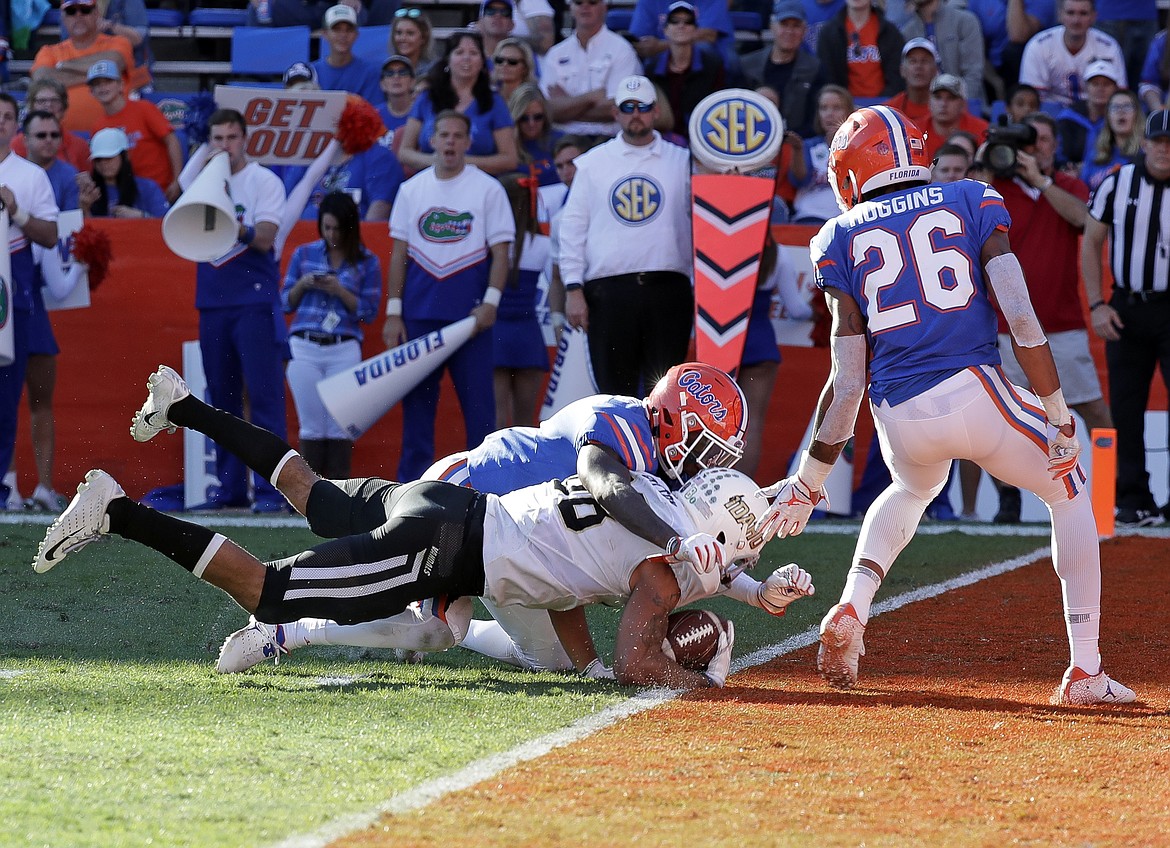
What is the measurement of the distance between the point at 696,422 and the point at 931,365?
0.71 metres

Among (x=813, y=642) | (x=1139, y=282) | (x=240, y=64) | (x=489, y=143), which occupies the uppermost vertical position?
(x=240, y=64)

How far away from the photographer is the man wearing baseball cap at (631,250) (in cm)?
852

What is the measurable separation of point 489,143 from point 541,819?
7.54 m

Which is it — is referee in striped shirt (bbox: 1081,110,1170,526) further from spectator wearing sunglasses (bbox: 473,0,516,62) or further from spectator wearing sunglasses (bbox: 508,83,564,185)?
spectator wearing sunglasses (bbox: 473,0,516,62)

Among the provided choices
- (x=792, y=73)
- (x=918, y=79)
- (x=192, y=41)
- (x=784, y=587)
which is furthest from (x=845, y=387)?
(x=192, y=41)

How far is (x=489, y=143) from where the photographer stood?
10.3m

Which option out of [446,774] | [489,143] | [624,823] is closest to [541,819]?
[624,823]

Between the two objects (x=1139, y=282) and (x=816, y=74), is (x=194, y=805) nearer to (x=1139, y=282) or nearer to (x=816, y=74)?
(x=1139, y=282)

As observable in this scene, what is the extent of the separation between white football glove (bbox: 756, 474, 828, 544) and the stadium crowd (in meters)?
3.85

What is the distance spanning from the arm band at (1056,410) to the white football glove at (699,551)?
102 cm

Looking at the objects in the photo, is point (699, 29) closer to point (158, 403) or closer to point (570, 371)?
point (570, 371)

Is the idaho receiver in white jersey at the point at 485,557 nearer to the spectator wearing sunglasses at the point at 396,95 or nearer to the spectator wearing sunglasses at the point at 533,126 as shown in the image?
the spectator wearing sunglasses at the point at 533,126

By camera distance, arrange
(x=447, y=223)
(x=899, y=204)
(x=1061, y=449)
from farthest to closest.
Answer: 1. (x=447, y=223)
2. (x=899, y=204)
3. (x=1061, y=449)

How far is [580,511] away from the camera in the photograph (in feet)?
15.1
